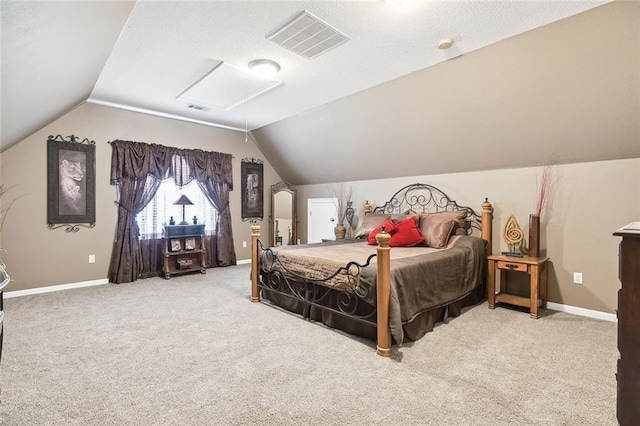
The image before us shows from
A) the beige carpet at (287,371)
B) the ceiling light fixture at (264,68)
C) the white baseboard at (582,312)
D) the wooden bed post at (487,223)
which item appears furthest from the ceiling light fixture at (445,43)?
the white baseboard at (582,312)

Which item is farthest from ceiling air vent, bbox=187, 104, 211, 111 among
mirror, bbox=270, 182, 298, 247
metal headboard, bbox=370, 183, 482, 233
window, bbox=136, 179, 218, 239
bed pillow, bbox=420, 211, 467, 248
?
bed pillow, bbox=420, 211, 467, 248

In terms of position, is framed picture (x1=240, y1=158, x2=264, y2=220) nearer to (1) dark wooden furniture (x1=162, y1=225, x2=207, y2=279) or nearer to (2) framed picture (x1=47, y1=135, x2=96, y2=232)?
(1) dark wooden furniture (x1=162, y1=225, x2=207, y2=279)

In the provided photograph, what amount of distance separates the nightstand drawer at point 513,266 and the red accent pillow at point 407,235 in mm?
861

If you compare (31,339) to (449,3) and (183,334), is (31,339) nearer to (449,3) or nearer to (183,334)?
(183,334)

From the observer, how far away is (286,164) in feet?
21.5

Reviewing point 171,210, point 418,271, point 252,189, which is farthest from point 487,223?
point 171,210

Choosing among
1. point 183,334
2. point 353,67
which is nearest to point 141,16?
point 353,67

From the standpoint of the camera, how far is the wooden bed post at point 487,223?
3936 mm

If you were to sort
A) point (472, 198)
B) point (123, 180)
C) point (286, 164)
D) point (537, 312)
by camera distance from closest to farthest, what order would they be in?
point (537, 312) → point (472, 198) → point (123, 180) → point (286, 164)

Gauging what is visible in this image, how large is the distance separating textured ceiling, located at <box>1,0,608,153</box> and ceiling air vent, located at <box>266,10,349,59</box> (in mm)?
67

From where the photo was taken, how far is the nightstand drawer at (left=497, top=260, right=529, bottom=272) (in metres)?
3.31

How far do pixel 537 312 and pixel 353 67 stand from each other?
313 cm

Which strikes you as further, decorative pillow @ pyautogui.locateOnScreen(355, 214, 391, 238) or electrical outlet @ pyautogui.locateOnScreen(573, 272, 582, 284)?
decorative pillow @ pyautogui.locateOnScreen(355, 214, 391, 238)

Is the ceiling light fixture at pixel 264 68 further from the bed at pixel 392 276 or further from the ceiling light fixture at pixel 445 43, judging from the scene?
the bed at pixel 392 276
